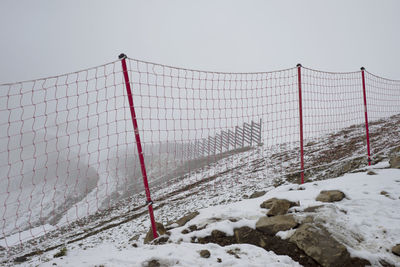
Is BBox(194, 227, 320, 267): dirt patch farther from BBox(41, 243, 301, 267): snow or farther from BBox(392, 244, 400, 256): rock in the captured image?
BBox(392, 244, 400, 256): rock

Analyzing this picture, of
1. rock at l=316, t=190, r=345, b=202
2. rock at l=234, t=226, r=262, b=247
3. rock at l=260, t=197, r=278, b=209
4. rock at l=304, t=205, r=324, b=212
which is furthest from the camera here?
rock at l=260, t=197, r=278, b=209

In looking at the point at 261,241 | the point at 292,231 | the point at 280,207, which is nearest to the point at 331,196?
the point at 280,207

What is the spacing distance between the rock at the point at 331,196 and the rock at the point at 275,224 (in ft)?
3.11

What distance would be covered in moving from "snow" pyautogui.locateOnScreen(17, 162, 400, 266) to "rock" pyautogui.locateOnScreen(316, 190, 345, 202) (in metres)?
0.09

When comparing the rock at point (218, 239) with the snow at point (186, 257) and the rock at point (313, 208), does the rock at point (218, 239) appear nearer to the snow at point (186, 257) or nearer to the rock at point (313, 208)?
the snow at point (186, 257)

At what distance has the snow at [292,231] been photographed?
257cm

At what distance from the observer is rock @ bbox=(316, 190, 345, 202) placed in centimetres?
373

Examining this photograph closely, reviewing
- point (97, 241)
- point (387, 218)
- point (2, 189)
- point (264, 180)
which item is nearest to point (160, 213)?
point (97, 241)

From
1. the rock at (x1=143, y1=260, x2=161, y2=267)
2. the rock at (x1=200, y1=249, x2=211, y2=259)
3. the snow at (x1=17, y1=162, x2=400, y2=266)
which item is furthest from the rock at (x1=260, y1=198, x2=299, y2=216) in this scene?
the rock at (x1=143, y1=260, x2=161, y2=267)

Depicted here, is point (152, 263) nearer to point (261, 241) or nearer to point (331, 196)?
point (261, 241)

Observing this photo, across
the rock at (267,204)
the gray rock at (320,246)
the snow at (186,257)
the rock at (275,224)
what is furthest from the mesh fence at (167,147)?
the gray rock at (320,246)

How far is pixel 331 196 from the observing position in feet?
12.4

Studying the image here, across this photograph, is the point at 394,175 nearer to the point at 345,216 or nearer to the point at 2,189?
the point at 345,216

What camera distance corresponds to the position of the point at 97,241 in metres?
6.08
